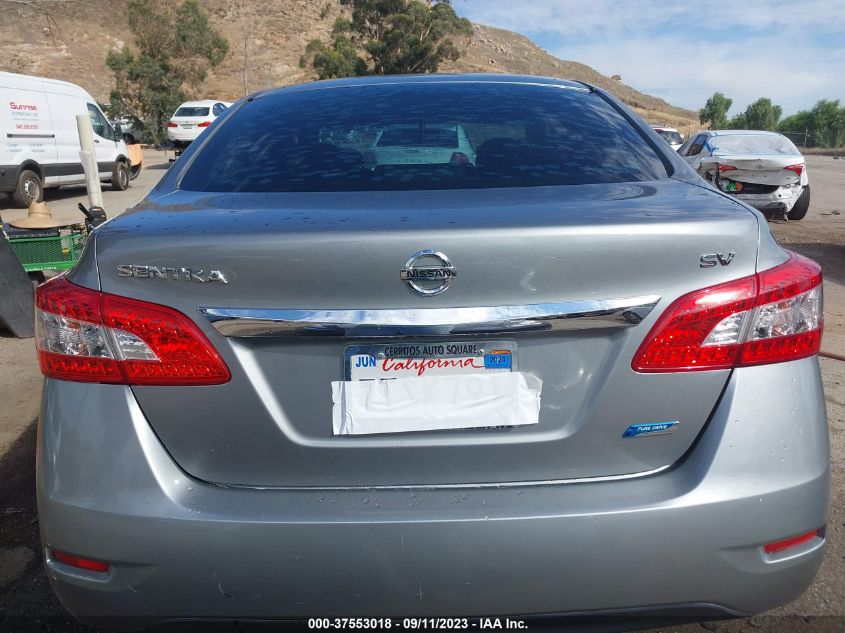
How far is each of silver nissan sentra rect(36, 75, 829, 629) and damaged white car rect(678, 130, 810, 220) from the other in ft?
32.4

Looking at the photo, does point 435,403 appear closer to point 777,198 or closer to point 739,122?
point 777,198

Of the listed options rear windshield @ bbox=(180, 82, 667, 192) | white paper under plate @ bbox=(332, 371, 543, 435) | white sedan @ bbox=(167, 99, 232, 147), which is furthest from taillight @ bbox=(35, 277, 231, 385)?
white sedan @ bbox=(167, 99, 232, 147)

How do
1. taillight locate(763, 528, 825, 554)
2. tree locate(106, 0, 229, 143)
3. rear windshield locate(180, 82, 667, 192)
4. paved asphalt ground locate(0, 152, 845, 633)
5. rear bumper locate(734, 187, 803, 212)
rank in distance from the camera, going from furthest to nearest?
tree locate(106, 0, 229, 143)
rear bumper locate(734, 187, 803, 212)
paved asphalt ground locate(0, 152, 845, 633)
rear windshield locate(180, 82, 667, 192)
taillight locate(763, 528, 825, 554)

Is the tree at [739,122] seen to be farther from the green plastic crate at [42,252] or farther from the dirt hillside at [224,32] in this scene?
the green plastic crate at [42,252]

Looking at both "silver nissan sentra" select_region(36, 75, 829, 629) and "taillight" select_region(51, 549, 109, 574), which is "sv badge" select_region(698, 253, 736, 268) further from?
"taillight" select_region(51, 549, 109, 574)

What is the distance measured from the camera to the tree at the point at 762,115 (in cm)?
7919

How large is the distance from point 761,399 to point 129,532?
4.49 ft

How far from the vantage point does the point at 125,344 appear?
1588 mm

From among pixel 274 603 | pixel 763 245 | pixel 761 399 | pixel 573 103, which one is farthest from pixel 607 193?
pixel 274 603

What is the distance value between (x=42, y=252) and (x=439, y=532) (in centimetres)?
672

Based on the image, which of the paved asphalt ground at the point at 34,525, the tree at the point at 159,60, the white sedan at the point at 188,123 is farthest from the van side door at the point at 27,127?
the tree at the point at 159,60

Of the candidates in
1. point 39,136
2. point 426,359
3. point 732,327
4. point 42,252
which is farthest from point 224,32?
point 732,327

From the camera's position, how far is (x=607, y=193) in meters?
1.82

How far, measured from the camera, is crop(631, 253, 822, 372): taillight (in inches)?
61.1
